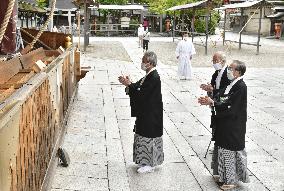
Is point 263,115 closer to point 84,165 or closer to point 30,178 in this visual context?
point 84,165

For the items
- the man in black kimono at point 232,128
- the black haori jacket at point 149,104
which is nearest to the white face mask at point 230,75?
the man in black kimono at point 232,128

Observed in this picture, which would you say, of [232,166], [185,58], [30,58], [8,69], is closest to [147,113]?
[232,166]

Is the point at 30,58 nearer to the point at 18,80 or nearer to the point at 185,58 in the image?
the point at 18,80

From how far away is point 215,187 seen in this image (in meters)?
5.01

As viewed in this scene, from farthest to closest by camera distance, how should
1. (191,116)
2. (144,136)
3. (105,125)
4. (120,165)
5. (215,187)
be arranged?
1. (191,116)
2. (105,125)
3. (120,165)
4. (144,136)
5. (215,187)

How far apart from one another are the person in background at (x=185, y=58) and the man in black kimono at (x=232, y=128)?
28.6ft

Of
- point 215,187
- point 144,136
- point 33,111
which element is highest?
point 33,111

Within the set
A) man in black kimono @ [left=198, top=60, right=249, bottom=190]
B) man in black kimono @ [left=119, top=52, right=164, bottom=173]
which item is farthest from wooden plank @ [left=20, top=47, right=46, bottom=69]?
man in black kimono @ [left=198, top=60, right=249, bottom=190]

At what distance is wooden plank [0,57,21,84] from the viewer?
14.7 feet

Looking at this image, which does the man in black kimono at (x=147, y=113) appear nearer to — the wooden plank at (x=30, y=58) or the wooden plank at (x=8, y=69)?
the wooden plank at (x=8, y=69)

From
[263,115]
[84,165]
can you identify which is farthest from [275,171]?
[263,115]

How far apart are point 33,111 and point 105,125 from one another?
4336 mm

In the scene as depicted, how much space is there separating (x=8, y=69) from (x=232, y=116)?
2.81 metres

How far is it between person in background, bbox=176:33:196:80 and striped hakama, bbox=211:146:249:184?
8.88 meters
